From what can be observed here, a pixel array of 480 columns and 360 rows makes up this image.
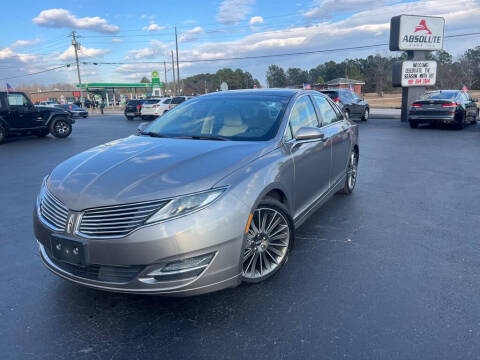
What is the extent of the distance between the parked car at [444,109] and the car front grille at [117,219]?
14937 mm

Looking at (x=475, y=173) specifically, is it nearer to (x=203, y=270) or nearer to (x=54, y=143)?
(x=203, y=270)

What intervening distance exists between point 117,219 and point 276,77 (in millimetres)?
109087

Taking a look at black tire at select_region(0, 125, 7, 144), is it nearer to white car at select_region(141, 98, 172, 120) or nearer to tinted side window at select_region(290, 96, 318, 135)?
white car at select_region(141, 98, 172, 120)

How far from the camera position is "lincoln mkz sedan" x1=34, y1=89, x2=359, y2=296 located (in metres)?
2.44

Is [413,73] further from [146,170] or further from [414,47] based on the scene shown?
[146,170]

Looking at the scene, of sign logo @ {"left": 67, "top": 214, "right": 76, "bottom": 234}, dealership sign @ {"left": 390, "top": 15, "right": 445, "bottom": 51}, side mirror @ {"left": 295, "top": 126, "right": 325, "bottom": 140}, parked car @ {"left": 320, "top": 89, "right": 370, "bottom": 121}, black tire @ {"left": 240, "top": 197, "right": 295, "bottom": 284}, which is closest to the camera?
sign logo @ {"left": 67, "top": 214, "right": 76, "bottom": 234}

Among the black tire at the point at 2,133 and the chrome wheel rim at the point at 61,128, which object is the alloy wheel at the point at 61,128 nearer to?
the chrome wheel rim at the point at 61,128

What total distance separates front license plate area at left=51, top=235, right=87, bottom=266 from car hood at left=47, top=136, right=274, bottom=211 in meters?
0.23

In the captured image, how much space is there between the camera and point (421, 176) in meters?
7.07

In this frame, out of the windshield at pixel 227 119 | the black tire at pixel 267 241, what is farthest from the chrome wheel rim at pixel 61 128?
the black tire at pixel 267 241

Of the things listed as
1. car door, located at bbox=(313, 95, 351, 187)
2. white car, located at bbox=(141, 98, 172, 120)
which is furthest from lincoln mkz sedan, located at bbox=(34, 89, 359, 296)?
white car, located at bbox=(141, 98, 172, 120)

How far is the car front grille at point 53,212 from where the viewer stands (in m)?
2.60

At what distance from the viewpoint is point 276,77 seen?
107 metres

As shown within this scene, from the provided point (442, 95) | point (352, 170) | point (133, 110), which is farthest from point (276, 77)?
point (352, 170)
